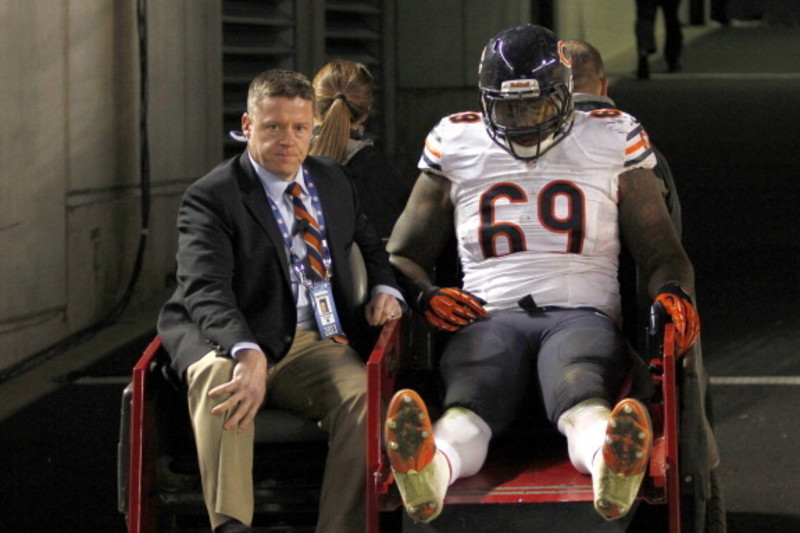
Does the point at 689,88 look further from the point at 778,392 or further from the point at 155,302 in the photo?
the point at 778,392

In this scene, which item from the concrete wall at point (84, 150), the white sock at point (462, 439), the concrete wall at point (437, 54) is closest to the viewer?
the white sock at point (462, 439)

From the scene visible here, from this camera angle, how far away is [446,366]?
4.67 meters

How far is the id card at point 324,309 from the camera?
4.62 m

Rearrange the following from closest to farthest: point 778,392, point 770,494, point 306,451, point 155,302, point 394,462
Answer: point 394,462 < point 306,451 < point 770,494 < point 778,392 < point 155,302

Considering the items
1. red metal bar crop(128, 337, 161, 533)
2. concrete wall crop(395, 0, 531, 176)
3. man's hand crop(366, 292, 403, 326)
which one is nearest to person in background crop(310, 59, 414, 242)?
man's hand crop(366, 292, 403, 326)

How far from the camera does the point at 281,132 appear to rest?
15.2 ft

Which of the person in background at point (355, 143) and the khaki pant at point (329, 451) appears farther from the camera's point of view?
the person in background at point (355, 143)

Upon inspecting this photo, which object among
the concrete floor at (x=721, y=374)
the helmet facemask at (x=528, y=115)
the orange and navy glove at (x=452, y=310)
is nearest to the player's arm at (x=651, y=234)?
the helmet facemask at (x=528, y=115)

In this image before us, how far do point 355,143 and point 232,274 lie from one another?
1447mm

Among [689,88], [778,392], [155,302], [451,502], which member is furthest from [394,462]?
[689,88]

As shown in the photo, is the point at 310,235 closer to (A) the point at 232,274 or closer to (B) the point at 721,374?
(A) the point at 232,274

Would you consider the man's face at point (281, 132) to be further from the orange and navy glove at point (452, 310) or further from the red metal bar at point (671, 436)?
the red metal bar at point (671, 436)

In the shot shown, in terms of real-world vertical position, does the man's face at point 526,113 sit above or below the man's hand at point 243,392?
above

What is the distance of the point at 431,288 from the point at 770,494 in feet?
5.81
